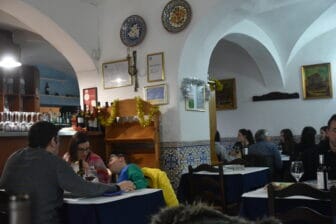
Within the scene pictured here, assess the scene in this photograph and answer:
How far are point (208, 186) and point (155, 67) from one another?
1.83m

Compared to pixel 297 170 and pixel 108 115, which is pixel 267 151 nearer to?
pixel 108 115

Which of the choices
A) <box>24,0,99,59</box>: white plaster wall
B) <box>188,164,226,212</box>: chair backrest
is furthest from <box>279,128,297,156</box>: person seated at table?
<box>24,0,99,59</box>: white plaster wall

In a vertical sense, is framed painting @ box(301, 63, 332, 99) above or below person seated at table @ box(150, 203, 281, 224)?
above

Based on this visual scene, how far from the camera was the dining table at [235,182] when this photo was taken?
14.6 ft

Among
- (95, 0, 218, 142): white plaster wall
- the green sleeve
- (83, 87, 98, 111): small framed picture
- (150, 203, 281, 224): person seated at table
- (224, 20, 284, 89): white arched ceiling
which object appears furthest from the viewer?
(224, 20, 284, 89): white arched ceiling

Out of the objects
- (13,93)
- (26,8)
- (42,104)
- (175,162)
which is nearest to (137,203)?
(175,162)

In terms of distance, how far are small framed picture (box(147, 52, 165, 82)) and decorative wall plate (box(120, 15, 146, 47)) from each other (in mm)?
314

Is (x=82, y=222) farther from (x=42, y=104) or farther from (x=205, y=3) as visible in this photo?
(x=42, y=104)

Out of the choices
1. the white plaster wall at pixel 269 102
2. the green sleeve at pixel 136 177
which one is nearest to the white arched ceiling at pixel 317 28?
the white plaster wall at pixel 269 102

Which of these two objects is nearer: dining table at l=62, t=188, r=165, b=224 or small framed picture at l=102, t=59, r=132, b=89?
dining table at l=62, t=188, r=165, b=224

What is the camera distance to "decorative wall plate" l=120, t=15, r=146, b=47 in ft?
18.2

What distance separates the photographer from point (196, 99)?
5469 mm

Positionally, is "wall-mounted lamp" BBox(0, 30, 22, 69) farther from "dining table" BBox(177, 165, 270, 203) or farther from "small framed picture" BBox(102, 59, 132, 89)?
"dining table" BBox(177, 165, 270, 203)

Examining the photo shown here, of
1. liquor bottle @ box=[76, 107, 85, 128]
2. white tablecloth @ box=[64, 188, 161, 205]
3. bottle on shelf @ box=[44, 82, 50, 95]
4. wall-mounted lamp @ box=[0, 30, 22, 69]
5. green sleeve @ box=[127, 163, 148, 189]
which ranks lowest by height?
white tablecloth @ box=[64, 188, 161, 205]
